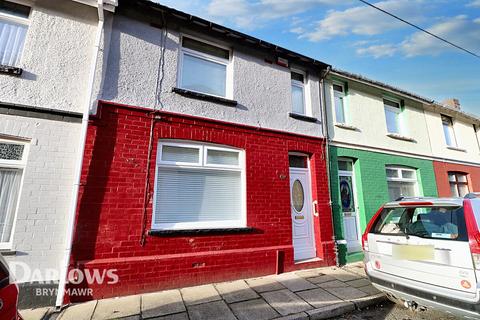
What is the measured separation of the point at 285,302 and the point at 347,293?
117 cm

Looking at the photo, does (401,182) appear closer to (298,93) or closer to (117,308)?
(298,93)

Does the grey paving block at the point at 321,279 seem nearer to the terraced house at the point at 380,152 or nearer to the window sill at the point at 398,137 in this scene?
the terraced house at the point at 380,152

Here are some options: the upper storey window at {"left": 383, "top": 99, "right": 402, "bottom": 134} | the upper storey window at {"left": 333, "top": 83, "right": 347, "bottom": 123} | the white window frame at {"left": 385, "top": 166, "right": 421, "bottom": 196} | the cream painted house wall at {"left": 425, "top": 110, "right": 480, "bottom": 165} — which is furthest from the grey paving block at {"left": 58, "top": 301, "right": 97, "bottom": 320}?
the cream painted house wall at {"left": 425, "top": 110, "right": 480, "bottom": 165}

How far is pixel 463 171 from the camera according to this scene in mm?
9469

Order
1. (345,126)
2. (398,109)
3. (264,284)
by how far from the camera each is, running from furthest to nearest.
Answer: (398,109) < (345,126) < (264,284)

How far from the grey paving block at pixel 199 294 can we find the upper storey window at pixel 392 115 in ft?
25.1

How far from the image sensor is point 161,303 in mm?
3541

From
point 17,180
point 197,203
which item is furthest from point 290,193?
point 17,180

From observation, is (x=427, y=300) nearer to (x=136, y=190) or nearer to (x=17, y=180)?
(x=136, y=190)

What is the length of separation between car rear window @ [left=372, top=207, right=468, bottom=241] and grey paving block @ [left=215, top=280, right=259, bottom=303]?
228 centimetres

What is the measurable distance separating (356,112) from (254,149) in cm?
407

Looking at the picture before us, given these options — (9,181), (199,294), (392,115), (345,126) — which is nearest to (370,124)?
(345,126)

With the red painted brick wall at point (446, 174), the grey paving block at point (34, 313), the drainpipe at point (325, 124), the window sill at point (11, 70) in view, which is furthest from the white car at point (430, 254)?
the red painted brick wall at point (446, 174)

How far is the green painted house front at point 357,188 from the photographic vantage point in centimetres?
609
